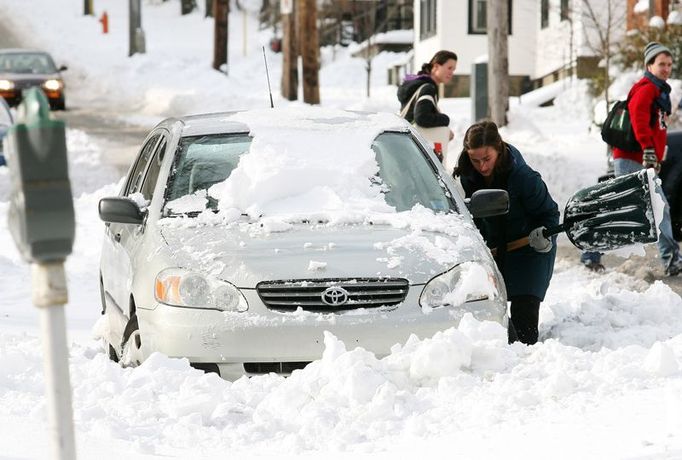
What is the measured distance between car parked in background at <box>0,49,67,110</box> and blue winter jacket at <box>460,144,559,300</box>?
76.7 ft

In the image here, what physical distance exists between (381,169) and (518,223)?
109 centimetres

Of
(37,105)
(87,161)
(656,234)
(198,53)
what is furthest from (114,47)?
(37,105)

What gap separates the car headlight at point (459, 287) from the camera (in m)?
6.03

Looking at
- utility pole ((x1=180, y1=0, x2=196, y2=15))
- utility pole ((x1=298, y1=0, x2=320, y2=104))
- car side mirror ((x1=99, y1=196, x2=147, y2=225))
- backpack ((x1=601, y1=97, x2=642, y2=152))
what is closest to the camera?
car side mirror ((x1=99, y1=196, x2=147, y2=225))

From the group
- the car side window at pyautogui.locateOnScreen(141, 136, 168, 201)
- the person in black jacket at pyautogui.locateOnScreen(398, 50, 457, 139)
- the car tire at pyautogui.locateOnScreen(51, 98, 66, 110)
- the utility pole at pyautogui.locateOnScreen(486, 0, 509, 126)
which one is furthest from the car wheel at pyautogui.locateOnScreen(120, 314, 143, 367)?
the car tire at pyautogui.locateOnScreen(51, 98, 66, 110)

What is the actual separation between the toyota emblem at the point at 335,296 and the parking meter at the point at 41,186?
292cm

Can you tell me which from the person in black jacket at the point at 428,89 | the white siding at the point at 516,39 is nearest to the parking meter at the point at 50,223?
the person in black jacket at the point at 428,89

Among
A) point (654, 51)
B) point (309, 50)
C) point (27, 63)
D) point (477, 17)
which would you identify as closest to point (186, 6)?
point (477, 17)

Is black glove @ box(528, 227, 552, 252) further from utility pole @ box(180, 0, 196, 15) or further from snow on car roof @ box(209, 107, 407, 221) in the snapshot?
utility pole @ box(180, 0, 196, 15)

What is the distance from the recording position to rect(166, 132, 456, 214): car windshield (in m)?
6.85

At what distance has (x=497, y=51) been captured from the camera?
2080 cm

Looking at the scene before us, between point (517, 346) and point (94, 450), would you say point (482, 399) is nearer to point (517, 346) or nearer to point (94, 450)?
point (517, 346)

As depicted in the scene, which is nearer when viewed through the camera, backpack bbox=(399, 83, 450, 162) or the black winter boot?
the black winter boot

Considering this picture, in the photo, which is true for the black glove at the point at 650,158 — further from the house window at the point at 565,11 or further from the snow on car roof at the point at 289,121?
the house window at the point at 565,11
